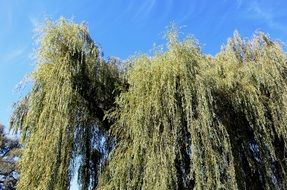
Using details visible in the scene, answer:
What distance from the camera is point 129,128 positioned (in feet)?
26.3

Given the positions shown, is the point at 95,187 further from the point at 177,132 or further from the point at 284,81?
the point at 284,81

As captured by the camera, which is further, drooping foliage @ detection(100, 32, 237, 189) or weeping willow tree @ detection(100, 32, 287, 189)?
weeping willow tree @ detection(100, 32, 287, 189)

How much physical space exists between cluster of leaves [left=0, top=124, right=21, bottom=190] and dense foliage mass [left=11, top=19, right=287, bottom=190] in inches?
467

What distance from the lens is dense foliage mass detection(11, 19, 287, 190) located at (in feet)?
24.2

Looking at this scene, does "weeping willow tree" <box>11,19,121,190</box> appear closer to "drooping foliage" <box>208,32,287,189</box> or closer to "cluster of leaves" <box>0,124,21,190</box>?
"drooping foliage" <box>208,32,287,189</box>

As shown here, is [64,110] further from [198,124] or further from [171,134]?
[198,124]

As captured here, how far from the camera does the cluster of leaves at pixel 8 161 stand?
64.2 ft

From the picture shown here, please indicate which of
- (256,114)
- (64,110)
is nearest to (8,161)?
(64,110)

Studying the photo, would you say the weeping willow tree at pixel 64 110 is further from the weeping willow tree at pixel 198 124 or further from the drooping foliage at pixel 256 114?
the drooping foliage at pixel 256 114

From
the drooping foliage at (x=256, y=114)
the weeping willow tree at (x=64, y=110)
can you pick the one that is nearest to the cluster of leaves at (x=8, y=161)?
the weeping willow tree at (x=64, y=110)

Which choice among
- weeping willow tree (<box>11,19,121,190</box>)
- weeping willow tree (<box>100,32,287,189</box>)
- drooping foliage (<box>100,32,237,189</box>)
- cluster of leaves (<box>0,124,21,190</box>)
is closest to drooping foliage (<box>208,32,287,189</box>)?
weeping willow tree (<box>100,32,287,189</box>)

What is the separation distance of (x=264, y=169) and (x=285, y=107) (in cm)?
146

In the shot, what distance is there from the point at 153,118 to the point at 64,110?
1.85 metres

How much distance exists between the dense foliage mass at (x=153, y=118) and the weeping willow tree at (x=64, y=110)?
22 millimetres
